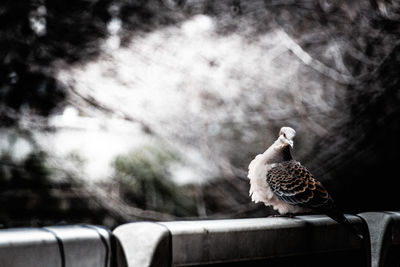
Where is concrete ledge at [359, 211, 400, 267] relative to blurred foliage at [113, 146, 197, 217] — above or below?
below

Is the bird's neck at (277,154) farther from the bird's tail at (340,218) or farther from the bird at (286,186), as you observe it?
the bird's tail at (340,218)

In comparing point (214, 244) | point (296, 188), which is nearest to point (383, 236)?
point (296, 188)

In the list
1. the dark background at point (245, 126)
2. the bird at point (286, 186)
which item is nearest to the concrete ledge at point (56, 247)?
the dark background at point (245, 126)

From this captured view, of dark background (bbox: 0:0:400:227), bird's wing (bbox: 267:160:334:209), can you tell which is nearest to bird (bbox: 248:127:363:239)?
bird's wing (bbox: 267:160:334:209)

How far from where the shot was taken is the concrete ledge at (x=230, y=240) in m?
1.01

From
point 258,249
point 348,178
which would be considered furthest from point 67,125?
point 348,178

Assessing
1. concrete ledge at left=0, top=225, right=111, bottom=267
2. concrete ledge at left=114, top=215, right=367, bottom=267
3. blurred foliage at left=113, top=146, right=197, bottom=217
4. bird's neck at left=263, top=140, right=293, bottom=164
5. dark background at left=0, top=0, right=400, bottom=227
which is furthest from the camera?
bird's neck at left=263, top=140, right=293, bottom=164

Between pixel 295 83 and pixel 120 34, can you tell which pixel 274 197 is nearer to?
pixel 295 83

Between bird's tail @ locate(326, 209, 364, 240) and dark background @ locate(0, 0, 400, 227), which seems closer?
dark background @ locate(0, 0, 400, 227)

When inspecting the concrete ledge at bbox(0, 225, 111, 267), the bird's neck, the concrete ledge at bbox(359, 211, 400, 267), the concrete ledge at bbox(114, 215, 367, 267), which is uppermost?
the bird's neck

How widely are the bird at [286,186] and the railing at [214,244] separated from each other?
4 centimetres

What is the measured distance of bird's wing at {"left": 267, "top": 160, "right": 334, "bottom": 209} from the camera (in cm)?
137

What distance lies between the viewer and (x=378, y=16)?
193cm

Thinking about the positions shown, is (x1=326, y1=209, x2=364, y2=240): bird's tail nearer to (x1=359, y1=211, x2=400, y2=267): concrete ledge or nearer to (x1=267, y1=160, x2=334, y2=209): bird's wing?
(x1=267, y1=160, x2=334, y2=209): bird's wing
